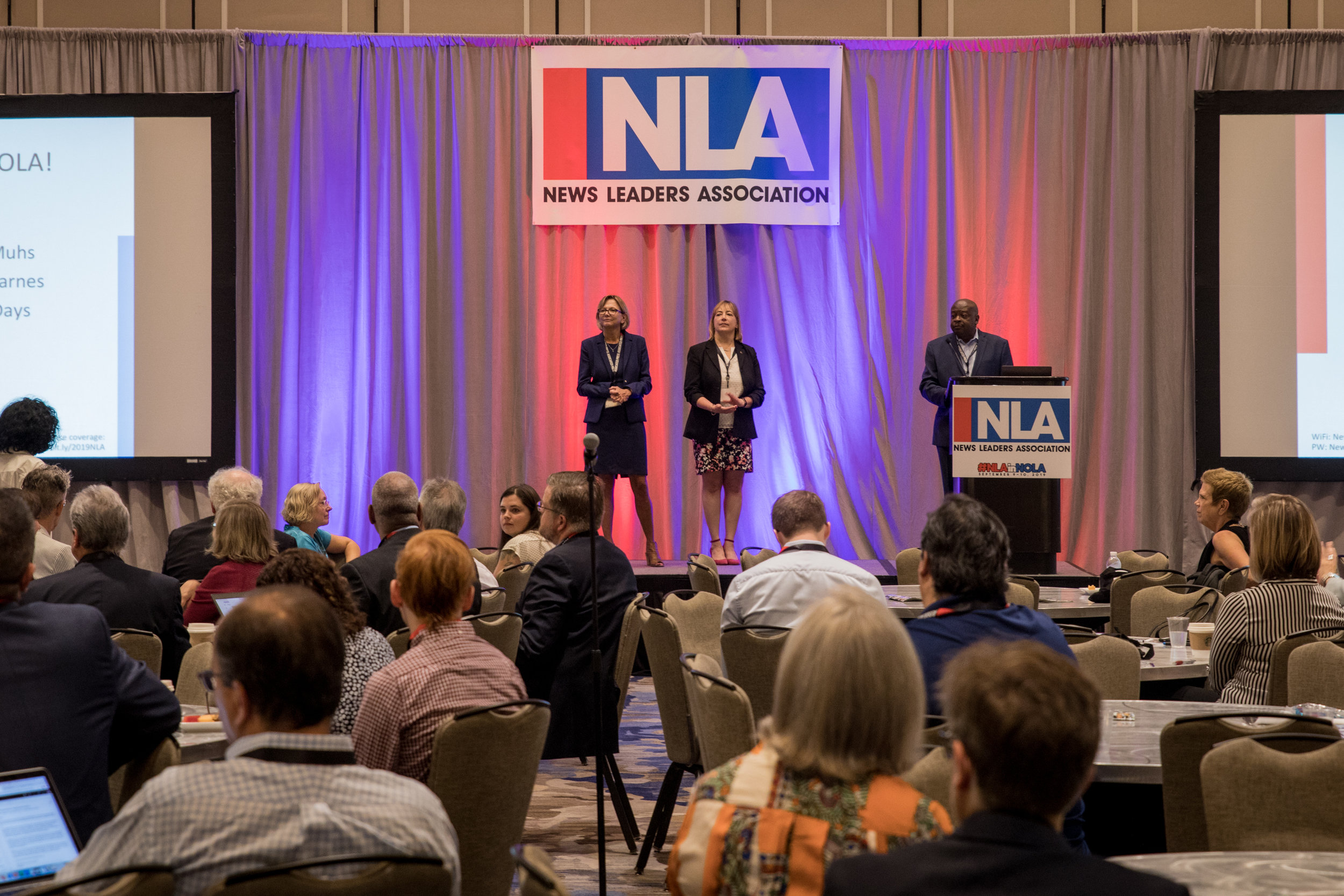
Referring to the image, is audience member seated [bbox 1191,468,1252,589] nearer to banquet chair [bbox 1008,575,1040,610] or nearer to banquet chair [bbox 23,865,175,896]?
banquet chair [bbox 1008,575,1040,610]

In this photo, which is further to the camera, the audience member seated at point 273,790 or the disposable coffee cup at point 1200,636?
the disposable coffee cup at point 1200,636

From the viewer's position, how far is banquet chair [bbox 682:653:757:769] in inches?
111

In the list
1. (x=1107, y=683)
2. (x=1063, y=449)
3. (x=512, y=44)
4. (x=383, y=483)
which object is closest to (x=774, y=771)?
(x=1107, y=683)

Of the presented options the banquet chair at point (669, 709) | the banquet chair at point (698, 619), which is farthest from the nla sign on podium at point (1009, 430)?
the banquet chair at point (669, 709)

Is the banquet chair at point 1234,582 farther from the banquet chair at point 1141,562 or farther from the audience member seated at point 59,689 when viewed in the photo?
the audience member seated at point 59,689

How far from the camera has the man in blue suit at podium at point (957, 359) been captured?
8.47m

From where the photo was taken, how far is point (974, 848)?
1.36m

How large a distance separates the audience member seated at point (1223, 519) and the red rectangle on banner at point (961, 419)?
2.04m

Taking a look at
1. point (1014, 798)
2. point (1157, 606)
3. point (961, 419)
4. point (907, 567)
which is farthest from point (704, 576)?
point (1014, 798)

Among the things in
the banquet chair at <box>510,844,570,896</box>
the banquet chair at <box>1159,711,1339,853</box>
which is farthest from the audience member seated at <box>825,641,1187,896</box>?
the banquet chair at <box>1159,711,1339,853</box>

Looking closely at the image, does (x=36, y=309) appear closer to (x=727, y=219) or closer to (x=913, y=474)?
(x=727, y=219)

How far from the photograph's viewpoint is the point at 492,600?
477 cm

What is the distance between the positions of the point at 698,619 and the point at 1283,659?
218cm

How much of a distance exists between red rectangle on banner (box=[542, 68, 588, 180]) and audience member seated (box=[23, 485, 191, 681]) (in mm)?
5866
